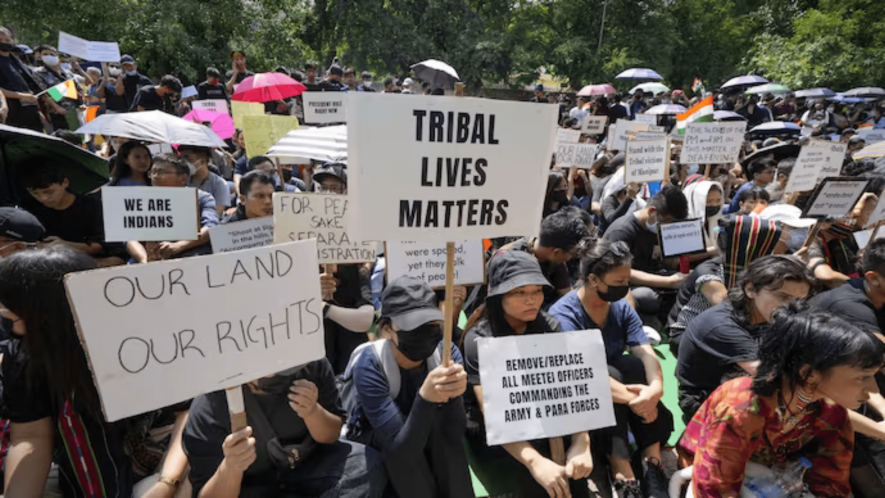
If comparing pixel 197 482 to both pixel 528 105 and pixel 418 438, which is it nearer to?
pixel 418 438

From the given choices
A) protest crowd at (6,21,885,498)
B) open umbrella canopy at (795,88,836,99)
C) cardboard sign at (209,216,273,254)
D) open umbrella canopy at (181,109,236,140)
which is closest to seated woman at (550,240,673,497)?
protest crowd at (6,21,885,498)

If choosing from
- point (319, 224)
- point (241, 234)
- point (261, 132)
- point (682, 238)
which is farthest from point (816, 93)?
point (241, 234)

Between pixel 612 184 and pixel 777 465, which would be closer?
pixel 777 465

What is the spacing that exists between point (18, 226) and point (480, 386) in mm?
2915

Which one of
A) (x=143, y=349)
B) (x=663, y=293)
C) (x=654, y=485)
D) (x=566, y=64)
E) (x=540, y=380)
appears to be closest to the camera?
(x=143, y=349)

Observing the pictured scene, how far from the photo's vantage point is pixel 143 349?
1.61 m

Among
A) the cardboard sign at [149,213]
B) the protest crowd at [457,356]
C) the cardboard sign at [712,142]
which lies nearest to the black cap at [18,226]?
the protest crowd at [457,356]

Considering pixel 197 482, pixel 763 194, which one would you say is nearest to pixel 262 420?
pixel 197 482

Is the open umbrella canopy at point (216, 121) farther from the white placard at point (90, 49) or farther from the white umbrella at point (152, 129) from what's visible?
the white placard at point (90, 49)

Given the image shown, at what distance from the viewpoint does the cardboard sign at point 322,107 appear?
7449 millimetres

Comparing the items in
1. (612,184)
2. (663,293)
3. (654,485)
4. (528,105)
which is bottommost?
(654,485)

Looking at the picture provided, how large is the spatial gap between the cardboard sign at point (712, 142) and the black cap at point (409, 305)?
18.3 feet

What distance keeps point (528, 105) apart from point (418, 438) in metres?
1.58

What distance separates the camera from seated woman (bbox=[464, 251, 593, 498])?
2623mm
